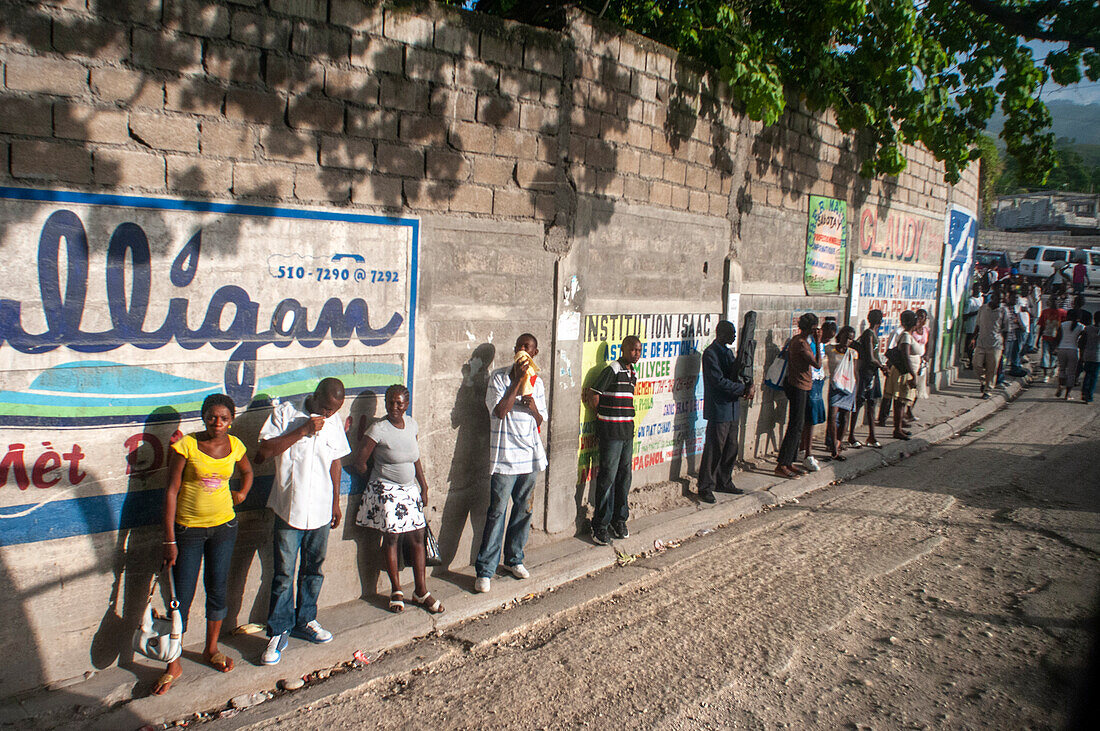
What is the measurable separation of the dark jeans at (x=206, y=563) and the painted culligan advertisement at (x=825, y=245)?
26.2ft

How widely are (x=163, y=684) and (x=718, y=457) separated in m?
5.49

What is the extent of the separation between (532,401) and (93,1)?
3542mm

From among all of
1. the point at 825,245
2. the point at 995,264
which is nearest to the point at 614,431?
the point at 825,245

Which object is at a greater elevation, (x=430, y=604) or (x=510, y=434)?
(x=510, y=434)

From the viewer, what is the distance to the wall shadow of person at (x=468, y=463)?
228 inches

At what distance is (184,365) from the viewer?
4316mm

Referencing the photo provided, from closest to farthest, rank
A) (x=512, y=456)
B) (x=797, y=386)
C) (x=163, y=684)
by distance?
1. (x=163, y=684)
2. (x=512, y=456)
3. (x=797, y=386)

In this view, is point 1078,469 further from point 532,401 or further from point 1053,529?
point 532,401

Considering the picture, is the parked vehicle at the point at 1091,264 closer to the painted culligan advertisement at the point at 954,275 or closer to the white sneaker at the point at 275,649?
the painted culligan advertisement at the point at 954,275

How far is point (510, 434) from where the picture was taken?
223 inches

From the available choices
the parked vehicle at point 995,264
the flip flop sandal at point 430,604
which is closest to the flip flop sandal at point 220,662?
the flip flop sandal at point 430,604

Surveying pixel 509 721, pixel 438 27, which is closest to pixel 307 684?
pixel 509 721

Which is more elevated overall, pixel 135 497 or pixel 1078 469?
pixel 135 497

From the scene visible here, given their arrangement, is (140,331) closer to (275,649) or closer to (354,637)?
(275,649)
